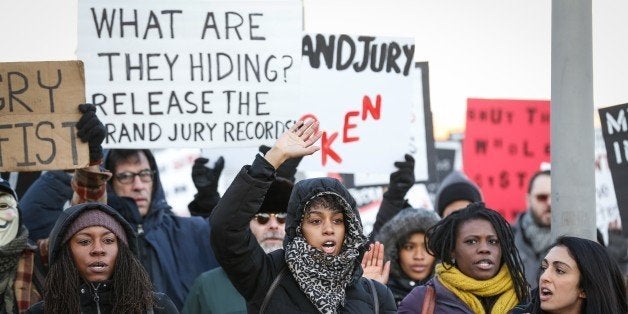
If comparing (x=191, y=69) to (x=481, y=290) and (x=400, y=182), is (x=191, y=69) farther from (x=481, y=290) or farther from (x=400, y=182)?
(x=481, y=290)

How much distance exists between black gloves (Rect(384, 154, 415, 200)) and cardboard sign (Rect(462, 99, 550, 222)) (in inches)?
141

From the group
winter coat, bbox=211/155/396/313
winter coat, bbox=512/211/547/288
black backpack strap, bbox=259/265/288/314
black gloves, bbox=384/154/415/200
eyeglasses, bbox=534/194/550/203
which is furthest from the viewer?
eyeglasses, bbox=534/194/550/203

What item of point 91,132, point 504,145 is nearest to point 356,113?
point 91,132

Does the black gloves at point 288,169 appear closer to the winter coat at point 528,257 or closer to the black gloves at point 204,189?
the black gloves at point 204,189

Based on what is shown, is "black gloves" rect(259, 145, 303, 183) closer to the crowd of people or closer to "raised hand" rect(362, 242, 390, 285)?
the crowd of people

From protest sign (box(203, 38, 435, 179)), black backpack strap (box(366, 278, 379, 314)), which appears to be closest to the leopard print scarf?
black backpack strap (box(366, 278, 379, 314))

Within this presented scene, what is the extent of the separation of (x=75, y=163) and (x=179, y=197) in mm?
8502

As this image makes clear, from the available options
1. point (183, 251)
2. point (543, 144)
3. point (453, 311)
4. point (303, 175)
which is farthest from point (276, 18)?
point (303, 175)

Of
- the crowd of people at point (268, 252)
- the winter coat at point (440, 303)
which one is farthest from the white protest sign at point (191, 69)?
the winter coat at point (440, 303)

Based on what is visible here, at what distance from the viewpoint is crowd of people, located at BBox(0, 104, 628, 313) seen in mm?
5754

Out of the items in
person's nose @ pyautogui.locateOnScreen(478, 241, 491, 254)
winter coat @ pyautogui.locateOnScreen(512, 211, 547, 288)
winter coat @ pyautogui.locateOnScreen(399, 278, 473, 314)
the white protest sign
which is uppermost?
the white protest sign

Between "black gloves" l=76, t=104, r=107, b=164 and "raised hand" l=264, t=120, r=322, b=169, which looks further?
"black gloves" l=76, t=104, r=107, b=164

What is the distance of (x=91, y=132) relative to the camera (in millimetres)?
6805

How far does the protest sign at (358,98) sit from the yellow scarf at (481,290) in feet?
7.34
